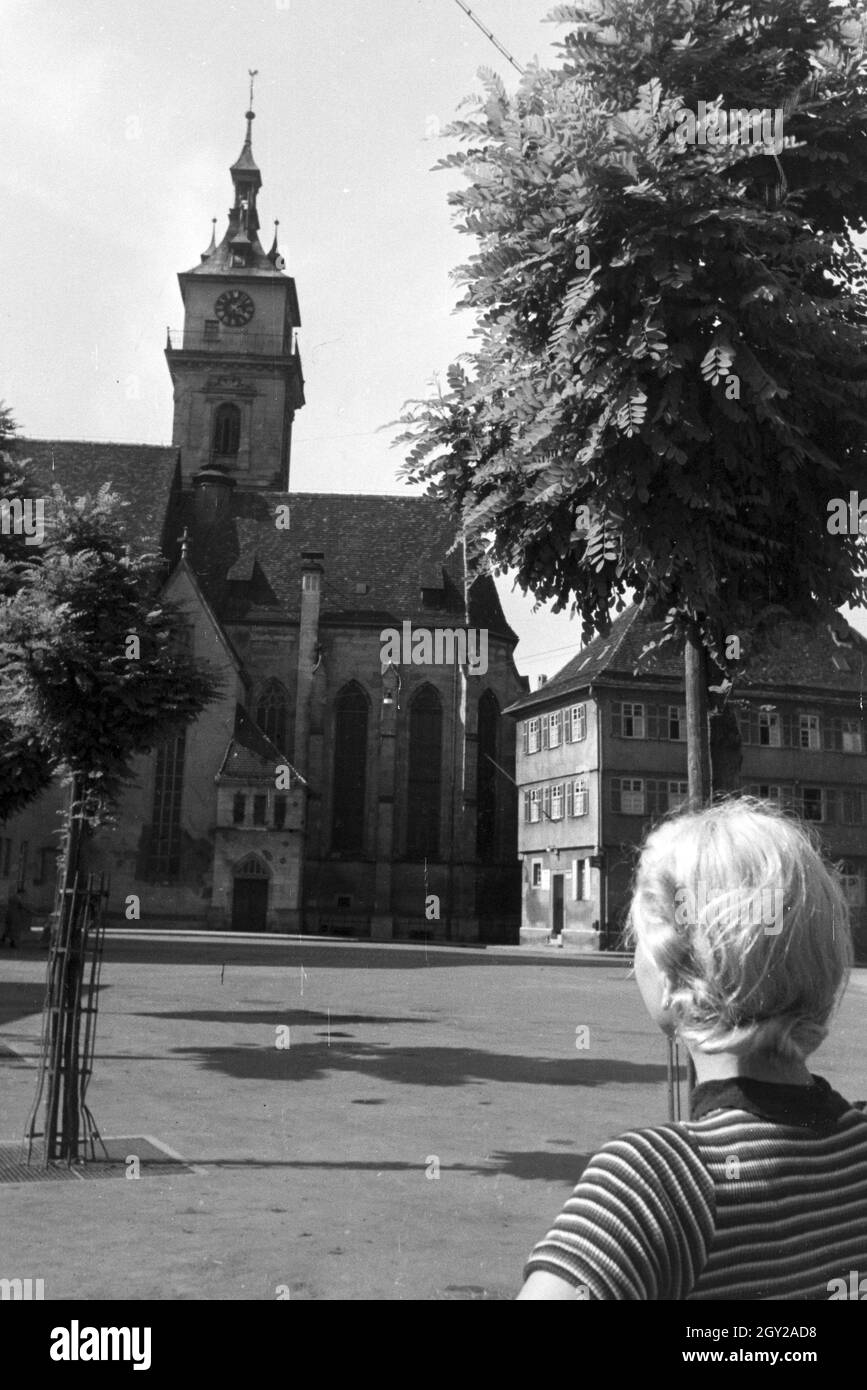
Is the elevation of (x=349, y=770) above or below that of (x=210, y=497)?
below

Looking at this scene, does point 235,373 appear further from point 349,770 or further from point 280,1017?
point 280,1017

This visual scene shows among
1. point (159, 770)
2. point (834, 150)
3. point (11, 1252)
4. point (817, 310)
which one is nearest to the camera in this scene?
point (817, 310)

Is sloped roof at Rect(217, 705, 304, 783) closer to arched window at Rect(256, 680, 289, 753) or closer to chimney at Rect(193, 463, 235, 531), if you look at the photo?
arched window at Rect(256, 680, 289, 753)

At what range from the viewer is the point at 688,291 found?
17.4 feet

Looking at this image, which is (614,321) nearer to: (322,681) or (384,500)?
(322,681)

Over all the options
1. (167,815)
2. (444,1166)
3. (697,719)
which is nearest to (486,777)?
(167,815)

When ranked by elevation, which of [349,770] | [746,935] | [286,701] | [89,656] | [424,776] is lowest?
[746,935]

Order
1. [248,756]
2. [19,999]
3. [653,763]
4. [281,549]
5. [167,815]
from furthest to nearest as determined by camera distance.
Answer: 1. [281,549]
2. [248,756]
3. [167,815]
4. [653,763]
5. [19,999]

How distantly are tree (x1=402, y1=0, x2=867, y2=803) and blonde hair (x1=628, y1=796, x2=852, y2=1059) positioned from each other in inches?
143

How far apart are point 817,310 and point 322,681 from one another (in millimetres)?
53937

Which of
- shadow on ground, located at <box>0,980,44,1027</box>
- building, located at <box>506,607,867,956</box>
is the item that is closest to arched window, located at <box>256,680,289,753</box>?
building, located at <box>506,607,867,956</box>

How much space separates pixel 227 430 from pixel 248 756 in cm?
2145
